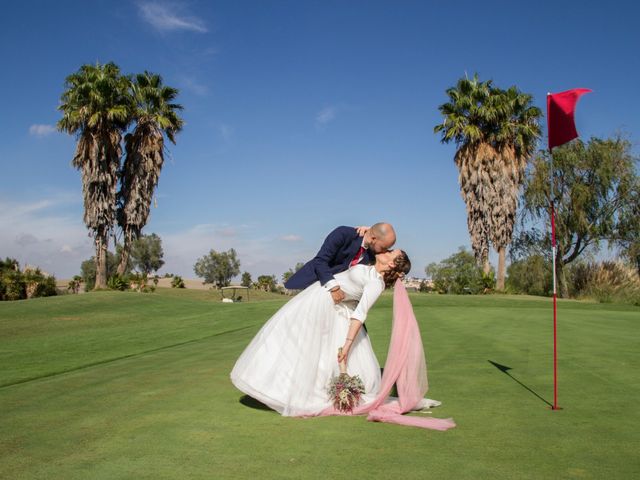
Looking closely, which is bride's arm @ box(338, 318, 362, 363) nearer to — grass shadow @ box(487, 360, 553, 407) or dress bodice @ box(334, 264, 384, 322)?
dress bodice @ box(334, 264, 384, 322)

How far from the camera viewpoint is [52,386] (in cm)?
782

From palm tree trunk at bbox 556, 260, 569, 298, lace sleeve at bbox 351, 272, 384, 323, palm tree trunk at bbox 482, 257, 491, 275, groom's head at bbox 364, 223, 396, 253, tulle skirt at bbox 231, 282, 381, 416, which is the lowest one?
tulle skirt at bbox 231, 282, 381, 416

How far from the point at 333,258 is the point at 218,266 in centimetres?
9283

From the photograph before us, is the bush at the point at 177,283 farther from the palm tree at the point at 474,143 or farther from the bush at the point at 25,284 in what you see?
the palm tree at the point at 474,143

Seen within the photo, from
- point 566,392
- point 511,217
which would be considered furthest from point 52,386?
point 511,217

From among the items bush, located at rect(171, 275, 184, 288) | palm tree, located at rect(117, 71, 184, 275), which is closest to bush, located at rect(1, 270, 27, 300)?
palm tree, located at rect(117, 71, 184, 275)

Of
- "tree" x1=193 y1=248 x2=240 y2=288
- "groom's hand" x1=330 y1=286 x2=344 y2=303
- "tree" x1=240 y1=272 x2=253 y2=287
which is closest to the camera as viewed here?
"groom's hand" x1=330 y1=286 x2=344 y2=303

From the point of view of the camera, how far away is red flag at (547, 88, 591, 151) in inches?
242

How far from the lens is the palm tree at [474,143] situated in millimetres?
44312

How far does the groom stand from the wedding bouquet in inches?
30.3

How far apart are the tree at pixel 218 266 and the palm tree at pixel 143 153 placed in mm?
54002

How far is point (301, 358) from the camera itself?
583 cm

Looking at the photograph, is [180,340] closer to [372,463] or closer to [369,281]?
[369,281]

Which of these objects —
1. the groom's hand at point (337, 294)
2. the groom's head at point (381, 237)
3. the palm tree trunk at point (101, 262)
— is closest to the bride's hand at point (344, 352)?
the groom's hand at point (337, 294)
